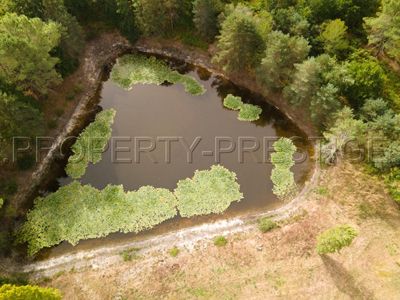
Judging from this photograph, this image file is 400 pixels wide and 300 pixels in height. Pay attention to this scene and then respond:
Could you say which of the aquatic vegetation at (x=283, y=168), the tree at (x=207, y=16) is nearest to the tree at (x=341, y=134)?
the aquatic vegetation at (x=283, y=168)

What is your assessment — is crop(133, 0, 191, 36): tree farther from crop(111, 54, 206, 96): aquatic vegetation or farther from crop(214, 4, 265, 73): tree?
crop(214, 4, 265, 73): tree

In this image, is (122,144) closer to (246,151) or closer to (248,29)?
(246,151)

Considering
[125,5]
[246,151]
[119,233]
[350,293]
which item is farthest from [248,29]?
[350,293]

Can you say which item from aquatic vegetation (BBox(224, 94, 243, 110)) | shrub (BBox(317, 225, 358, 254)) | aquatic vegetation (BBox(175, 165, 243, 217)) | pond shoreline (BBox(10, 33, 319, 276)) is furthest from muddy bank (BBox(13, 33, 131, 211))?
→ shrub (BBox(317, 225, 358, 254))

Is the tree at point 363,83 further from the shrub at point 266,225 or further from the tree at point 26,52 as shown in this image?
the tree at point 26,52

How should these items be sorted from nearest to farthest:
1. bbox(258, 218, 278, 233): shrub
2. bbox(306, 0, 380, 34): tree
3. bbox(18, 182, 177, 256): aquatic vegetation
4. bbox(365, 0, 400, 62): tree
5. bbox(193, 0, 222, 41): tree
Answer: bbox(258, 218, 278, 233): shrub < bbox(18, 182, 177, 256): aquatic vegetation < bbox(365, 0, 400, 62): tree < bbox(306, 0, 380, 34): tree < bbox(193, 0, 222, 41): tree

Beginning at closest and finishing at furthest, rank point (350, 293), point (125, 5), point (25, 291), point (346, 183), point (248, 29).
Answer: point (25, 291)
point (350, 293)
point (346, 183)
point (248, 29)
point (125, 5)
